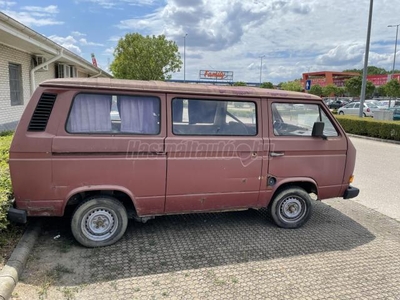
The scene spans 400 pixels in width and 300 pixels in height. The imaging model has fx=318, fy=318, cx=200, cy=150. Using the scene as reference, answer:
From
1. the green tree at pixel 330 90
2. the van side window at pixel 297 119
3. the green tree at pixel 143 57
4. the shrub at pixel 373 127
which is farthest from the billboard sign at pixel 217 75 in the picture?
the van side window at pixel 297 119

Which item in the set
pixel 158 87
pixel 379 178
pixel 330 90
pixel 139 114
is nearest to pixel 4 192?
pixel 139 114

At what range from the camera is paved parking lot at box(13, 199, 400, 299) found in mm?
3020

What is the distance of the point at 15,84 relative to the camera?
10.3 metres

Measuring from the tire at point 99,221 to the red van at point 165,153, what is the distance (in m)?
0.01

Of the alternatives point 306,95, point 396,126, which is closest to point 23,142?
point 306,95

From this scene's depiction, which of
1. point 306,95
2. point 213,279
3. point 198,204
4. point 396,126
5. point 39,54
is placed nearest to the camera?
point 213,279

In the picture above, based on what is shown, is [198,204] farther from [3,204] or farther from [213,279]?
[3,204]

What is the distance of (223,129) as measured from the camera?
413cm

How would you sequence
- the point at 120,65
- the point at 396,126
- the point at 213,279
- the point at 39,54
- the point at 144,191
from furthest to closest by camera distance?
the point at 120,65 → the point at 396,126 → the point at 39,54 → the point at 144,191 → the point at 213,279

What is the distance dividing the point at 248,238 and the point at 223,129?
1463 millimetres

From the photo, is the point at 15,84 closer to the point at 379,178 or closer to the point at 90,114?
the point at 90,114

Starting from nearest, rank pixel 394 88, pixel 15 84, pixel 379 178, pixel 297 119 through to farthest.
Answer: pixel 297 119 → pixel 379 178 → pixel 15 84 → pixel 394 88

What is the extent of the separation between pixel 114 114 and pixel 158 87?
1.99 ft

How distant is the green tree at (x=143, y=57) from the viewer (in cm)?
3050
